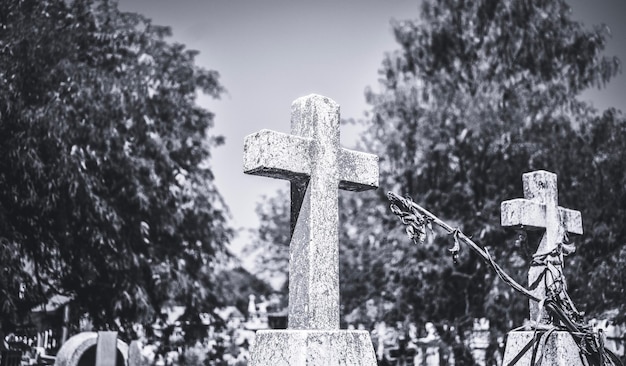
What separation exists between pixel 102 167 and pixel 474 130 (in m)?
7.63

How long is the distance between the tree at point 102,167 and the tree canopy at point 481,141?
429cm

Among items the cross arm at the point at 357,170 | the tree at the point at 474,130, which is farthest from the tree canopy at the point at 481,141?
the cross arm at the point at 357,170

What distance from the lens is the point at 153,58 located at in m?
15.1

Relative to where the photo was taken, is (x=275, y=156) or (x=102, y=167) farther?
(x=102, y=167)

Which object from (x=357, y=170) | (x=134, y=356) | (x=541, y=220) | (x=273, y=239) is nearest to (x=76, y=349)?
(x=134, y=356)

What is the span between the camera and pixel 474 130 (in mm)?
14523

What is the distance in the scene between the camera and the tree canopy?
13617 millimetres

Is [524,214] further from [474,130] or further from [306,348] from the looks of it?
[474,130]

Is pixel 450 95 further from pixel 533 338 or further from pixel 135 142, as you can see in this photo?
pixel 533 338

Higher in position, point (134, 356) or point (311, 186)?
point (311, 186)

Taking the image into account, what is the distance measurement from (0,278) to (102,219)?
222 cm

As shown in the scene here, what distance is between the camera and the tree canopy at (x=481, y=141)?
44.7 feet

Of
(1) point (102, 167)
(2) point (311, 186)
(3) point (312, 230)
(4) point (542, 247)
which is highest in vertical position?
(1) point (102, 167)

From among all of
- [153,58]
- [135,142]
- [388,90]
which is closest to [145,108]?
[135,142]
